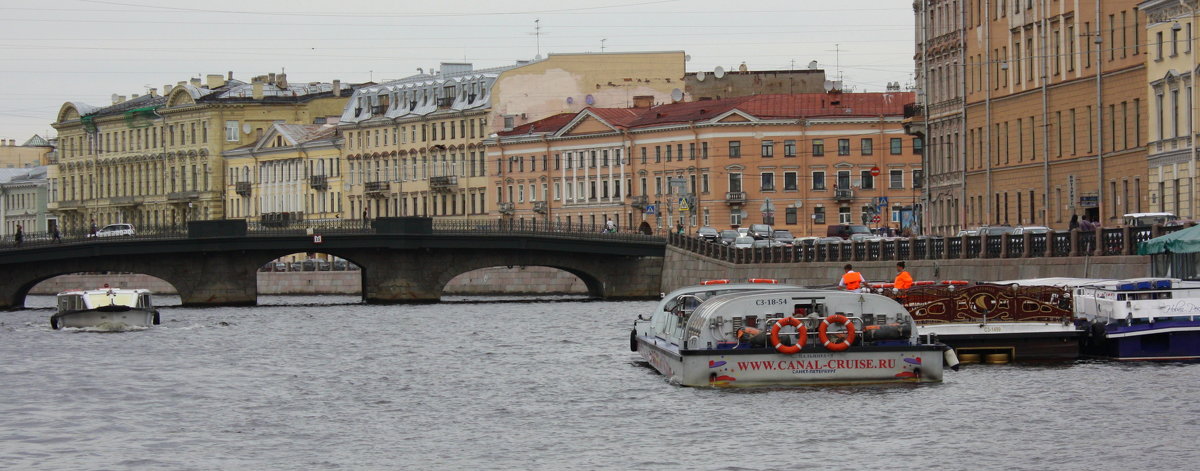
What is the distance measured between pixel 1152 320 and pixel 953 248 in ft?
80.0

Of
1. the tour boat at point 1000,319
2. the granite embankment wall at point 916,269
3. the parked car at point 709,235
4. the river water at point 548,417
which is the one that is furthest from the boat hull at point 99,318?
the tour boat at point 1000,319

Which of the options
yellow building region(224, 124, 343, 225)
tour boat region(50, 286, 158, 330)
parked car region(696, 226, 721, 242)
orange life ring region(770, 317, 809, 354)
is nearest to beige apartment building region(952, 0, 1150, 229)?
parked car region(696, 226, 721, 242)

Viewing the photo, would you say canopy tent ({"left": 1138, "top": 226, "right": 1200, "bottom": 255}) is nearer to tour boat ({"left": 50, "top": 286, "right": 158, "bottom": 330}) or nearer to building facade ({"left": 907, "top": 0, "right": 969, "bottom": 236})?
tour boat ({"left": 50, "top": 286, "right": 158, "bottom": 330})

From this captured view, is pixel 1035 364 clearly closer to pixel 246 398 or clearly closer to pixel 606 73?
pixel 246 398

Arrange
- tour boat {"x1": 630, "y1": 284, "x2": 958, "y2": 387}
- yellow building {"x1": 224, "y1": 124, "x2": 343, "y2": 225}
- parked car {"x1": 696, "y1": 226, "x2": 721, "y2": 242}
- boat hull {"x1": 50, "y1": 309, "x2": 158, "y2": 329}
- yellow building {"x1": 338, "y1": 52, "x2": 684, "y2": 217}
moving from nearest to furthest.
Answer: tour boat {"x1": 630, "y1": 284, "x2": 958, "y2": 387} < boat hull {"x1": 50, "y1": 309, "x2": 158, "y2": 329} < parked car {"x1": 696, "y1": 226, "x2": 721, "y2": 242} < yellow building {"x1": 338, "y1": 52, "x2": 684, "y2": 217} < yellow building {"x1": 224, "y1": 124, "x2": 343, "y2": 225}

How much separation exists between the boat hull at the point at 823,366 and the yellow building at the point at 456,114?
84462mm

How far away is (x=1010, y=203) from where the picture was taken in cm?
7656

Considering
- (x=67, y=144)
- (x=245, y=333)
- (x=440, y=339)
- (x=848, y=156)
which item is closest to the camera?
(x=440, y=339)

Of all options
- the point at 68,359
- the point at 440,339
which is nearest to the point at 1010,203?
the point at 440,339

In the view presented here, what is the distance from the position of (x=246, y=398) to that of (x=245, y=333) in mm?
23812

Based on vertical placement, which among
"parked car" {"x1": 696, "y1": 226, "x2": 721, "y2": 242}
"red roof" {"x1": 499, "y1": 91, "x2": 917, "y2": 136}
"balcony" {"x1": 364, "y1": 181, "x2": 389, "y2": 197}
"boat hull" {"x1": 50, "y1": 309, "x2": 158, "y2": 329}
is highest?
"red roof" {"x1": 499, "y1": 91, "x2": 917, "y2": 136}

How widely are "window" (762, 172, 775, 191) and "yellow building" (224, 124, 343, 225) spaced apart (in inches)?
1357

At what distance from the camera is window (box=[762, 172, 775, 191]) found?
106 meters

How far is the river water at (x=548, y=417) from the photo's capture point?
2828 centimetres
